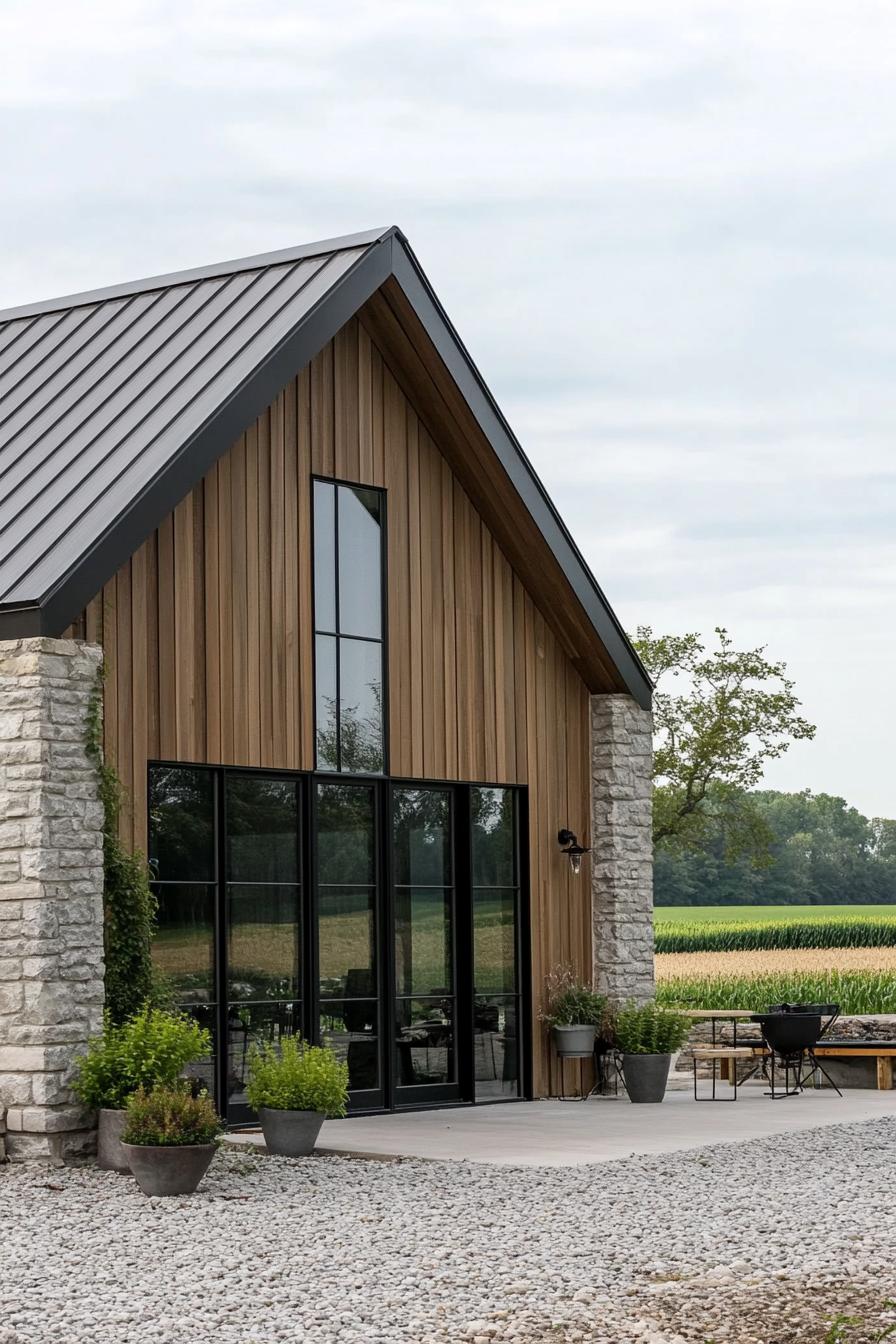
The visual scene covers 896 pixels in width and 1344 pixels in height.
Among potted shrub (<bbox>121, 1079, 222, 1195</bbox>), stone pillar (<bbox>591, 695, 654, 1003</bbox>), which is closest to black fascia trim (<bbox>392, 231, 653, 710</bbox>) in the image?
stone pillar (<bbox>591, 695, 654, 1003</bbox>)

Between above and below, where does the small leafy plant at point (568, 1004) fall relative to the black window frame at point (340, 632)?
below

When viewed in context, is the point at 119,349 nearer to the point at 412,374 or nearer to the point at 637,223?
the point at 412,374

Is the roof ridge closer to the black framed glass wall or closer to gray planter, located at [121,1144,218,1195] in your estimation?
the black framed glass wall

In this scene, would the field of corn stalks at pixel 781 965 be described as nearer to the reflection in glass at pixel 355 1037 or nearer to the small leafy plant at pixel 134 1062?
the reflection in glass at pixel 355 1037

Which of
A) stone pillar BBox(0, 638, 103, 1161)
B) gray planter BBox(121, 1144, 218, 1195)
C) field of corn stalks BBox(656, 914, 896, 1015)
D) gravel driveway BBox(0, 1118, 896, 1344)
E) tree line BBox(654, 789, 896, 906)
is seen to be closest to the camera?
gravel driveway BBox(0, 1118, 896, 1344)

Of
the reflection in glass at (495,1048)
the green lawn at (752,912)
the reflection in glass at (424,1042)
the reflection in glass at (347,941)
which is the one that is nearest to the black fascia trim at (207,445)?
the reflection in glass at (347,941)

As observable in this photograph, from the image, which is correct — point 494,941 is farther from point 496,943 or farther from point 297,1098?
point 297,1098

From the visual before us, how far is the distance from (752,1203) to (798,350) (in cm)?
1670

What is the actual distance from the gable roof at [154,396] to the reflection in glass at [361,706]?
214 cm

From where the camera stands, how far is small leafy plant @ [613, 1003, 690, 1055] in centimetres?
1606

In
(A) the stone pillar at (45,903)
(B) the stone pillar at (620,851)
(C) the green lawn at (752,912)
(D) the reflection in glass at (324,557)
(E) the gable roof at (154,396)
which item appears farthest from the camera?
(C) the green lawn at (752,912)

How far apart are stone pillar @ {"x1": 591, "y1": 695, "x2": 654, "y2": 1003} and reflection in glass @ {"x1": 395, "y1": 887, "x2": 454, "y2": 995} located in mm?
1800

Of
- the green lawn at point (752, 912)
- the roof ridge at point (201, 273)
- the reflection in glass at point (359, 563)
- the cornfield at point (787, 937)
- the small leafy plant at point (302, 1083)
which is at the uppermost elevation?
the roof ridge at point (201, 273)

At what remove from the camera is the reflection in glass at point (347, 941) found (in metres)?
14.6
